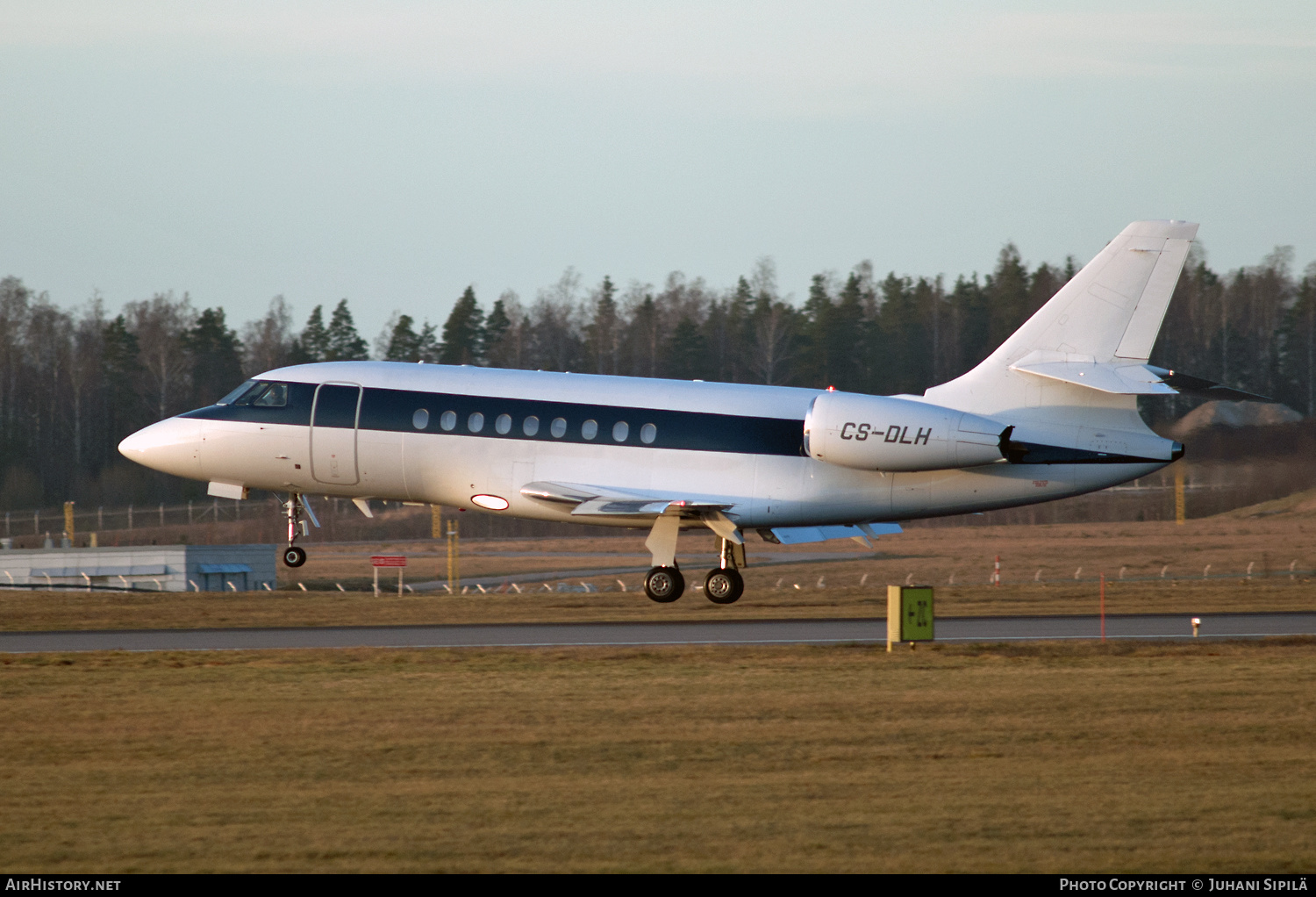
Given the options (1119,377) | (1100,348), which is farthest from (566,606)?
(1119,377)

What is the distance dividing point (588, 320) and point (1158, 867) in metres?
102

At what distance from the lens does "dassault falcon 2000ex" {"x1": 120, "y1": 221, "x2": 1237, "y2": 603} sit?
25578 millimetres

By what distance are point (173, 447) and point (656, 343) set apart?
72552mm

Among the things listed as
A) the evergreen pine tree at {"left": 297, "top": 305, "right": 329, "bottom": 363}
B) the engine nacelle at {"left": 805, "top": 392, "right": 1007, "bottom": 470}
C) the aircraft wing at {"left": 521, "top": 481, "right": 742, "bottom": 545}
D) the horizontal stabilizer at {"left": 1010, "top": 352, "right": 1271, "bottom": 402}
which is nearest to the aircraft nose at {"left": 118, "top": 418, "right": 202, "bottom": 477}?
the aircraft wing at {"left": 521, "top": 481, "right": 742, "bottom": 545}

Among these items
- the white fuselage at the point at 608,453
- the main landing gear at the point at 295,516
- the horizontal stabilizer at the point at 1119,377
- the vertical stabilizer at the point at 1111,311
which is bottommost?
the main landing gear at the point at 295,516

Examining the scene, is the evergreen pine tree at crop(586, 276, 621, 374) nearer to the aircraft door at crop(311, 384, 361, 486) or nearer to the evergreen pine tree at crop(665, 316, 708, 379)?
the evergreen pine tree at crop(665, 316, 708, 379)

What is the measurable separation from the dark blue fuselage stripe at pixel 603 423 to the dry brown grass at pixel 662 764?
6.47 m

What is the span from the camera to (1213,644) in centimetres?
2195

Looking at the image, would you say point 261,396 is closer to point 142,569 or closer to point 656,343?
point 142,569

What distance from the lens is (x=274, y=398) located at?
27.6 m

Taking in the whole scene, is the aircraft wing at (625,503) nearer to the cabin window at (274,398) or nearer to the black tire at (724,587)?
the black tire at (724,587)

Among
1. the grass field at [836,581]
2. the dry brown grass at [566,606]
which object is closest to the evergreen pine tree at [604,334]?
the grass field at [836,581]

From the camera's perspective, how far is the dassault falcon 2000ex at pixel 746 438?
83.9 feet

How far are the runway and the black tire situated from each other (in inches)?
62.2
